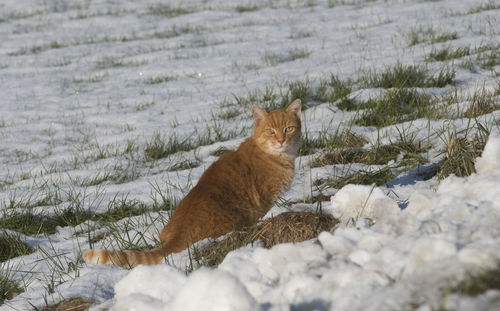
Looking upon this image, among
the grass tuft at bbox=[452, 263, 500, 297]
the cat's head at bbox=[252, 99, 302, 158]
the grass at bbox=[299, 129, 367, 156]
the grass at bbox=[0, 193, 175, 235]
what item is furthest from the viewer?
the grass at bbox=[299, 129, 367, 156]

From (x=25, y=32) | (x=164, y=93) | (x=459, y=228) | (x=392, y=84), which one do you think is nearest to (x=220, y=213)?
(x=459, y=228)

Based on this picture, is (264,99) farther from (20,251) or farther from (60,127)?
(20,251)

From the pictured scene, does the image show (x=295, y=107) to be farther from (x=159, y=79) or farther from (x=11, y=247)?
(x=159, y=79)

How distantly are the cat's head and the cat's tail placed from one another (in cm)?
174

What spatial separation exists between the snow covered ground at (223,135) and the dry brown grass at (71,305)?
4cm

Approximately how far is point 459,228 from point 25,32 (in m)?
13.6

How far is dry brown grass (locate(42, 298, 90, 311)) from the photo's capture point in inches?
95.0

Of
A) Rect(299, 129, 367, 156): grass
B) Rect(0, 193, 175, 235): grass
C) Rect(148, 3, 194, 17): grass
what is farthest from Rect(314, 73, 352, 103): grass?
Rect(148, 3, 194, 17): grass

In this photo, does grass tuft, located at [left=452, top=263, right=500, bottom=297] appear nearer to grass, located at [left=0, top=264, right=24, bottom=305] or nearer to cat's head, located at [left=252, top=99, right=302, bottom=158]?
grass, located at [left=0, top=264, right=24, bottom=305]

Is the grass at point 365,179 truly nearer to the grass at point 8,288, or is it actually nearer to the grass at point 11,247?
the grass at point 8,288

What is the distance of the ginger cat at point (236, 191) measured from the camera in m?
3.04

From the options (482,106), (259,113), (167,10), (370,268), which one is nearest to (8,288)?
(370,268)

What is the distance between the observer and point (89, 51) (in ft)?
38.2

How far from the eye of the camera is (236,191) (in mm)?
3885
